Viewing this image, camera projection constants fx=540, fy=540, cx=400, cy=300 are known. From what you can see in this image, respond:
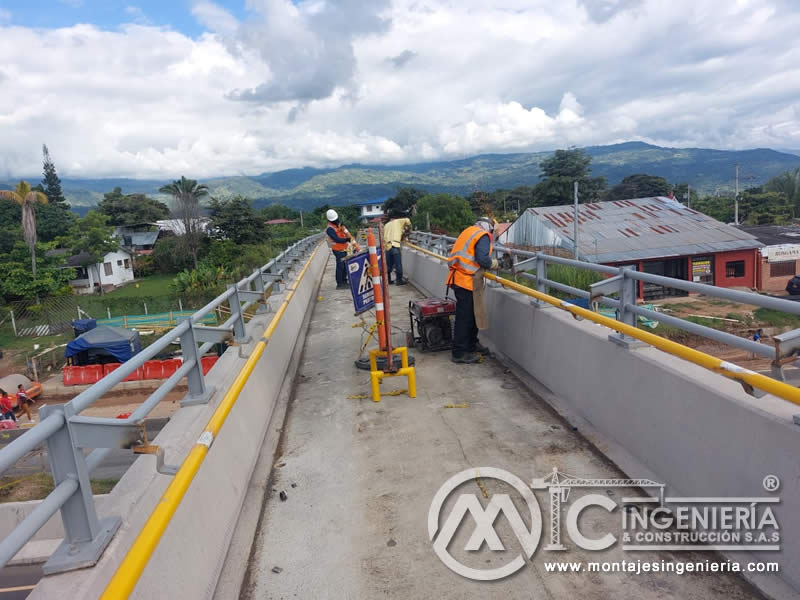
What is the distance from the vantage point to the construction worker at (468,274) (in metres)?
6.84

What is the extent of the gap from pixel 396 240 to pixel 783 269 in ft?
114

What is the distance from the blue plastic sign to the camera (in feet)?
20.5

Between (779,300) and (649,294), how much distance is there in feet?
111

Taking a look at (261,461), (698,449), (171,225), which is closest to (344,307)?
(261,461)

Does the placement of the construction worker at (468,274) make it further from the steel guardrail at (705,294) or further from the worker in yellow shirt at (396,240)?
the worker in yellow shirt at (396,240)

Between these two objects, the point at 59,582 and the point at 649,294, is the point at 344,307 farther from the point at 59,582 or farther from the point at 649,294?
the point at 649,294

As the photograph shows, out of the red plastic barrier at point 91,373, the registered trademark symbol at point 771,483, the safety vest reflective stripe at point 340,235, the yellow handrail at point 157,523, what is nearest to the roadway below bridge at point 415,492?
the registered trademark symbol at point 771,483

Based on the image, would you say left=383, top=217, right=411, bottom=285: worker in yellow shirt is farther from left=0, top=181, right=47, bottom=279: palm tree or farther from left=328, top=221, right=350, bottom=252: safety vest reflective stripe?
left=0, top=181, right=47, bottom=279: palm tree

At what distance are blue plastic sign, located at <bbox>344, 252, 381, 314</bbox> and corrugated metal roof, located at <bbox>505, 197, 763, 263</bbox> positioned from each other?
1208 inches

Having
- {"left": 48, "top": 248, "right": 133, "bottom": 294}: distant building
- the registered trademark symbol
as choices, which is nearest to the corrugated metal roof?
the registered trademark symbol

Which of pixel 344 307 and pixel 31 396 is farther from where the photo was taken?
pixel 31 396

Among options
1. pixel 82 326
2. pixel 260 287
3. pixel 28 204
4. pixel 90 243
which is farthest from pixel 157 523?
pixel 90 243

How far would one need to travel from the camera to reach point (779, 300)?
2.89 metres

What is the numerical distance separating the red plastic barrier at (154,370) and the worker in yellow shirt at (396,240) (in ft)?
60.2
